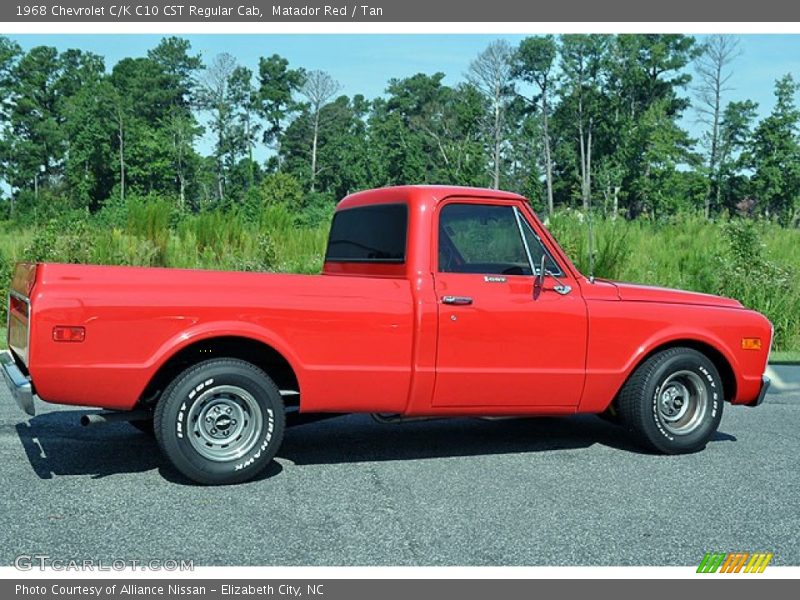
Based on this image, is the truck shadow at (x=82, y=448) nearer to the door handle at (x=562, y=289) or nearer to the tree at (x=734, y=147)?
the door handle at (x=562, y=289)

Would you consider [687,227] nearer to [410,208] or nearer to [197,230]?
[197,230]

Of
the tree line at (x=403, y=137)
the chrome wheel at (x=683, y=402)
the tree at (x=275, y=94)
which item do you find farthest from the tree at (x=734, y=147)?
the chrome wheel at (x=683, y=402)

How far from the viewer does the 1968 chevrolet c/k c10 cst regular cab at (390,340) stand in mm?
5535

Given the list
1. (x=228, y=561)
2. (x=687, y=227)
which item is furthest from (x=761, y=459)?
(x=687, y=227)

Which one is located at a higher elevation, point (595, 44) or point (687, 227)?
point (595, 44)

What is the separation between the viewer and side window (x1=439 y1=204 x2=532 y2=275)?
6453mm

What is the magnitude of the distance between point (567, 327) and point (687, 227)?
1585cm

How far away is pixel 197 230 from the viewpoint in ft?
57.0

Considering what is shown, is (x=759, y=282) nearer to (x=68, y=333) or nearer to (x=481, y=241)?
(x=481, y=241)

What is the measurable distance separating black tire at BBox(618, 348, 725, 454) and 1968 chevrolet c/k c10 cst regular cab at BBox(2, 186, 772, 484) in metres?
0.01

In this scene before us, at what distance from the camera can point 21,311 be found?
5.88m

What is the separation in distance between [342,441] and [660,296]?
8.67 ft

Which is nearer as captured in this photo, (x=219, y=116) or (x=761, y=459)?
(x=761, y=459)

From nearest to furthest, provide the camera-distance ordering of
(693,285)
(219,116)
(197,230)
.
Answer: (693,285) < (197,230) < (219,116)
